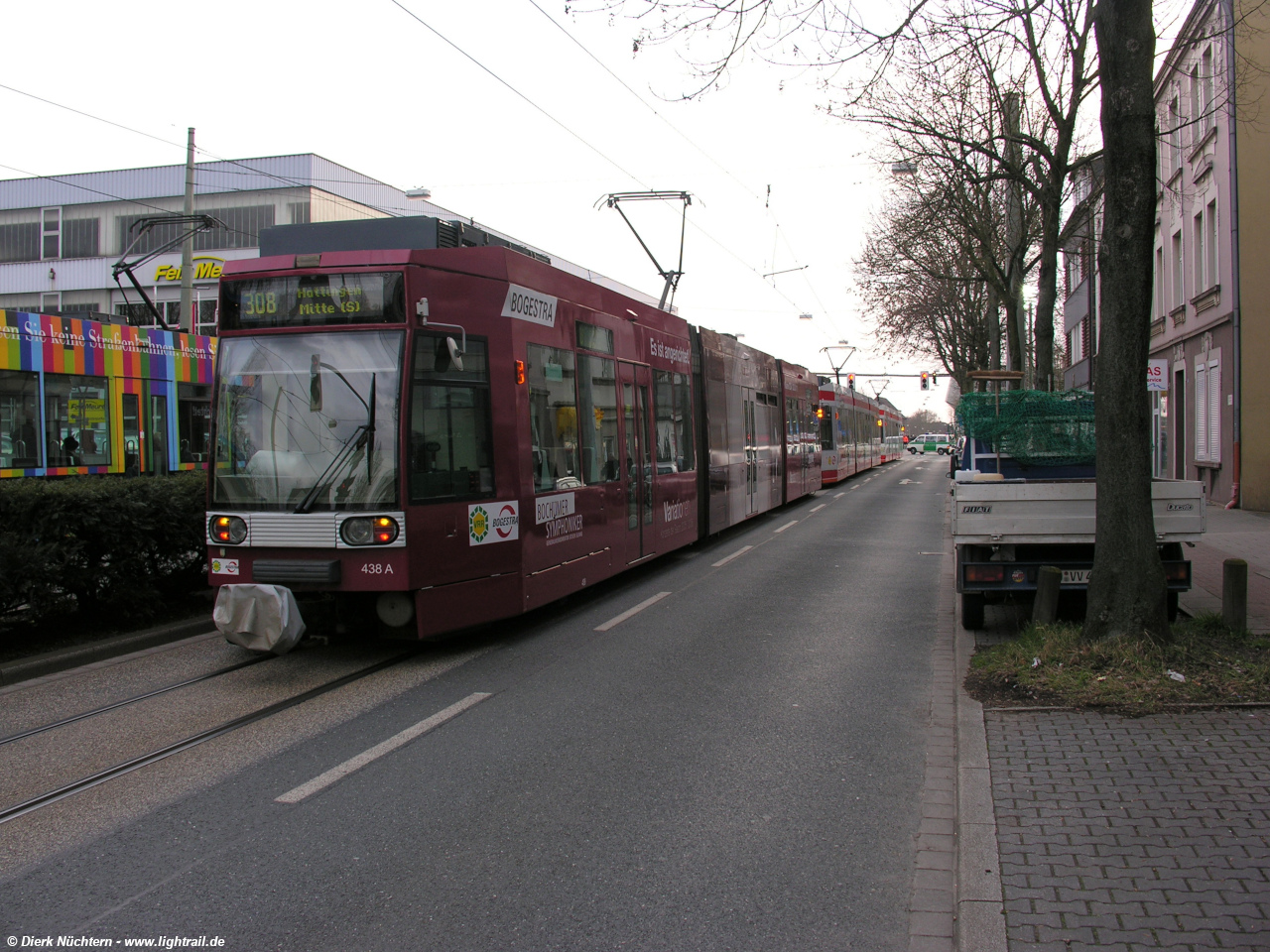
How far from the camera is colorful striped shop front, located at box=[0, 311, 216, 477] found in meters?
14.5

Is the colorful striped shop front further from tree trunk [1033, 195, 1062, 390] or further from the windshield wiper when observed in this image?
tree trunk [1033, 195, 1062, 390]

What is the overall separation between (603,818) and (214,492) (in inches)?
178

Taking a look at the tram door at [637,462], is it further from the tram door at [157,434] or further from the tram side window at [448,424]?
the tram door at [157,434]

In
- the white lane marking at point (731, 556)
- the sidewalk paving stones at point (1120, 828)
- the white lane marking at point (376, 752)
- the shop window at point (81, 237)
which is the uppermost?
the shop window at point (81, 237)

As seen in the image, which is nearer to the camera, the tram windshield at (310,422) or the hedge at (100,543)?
the tram windshield at (310,422)

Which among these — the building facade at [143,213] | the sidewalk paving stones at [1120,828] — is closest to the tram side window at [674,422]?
the sidewalk paving stones at [1120,828]

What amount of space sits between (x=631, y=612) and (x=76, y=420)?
10.7 m

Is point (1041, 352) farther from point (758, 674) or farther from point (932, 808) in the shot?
point (932, 808)

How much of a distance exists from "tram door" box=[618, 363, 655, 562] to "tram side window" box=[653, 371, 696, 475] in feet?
1.40

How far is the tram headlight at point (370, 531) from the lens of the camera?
7.11 m

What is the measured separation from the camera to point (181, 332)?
18062 mm

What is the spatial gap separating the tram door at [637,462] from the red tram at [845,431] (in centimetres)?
1735

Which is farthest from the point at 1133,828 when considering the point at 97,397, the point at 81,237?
the point at 81,237

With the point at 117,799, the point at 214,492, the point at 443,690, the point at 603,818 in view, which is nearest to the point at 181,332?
the point at 214,492
